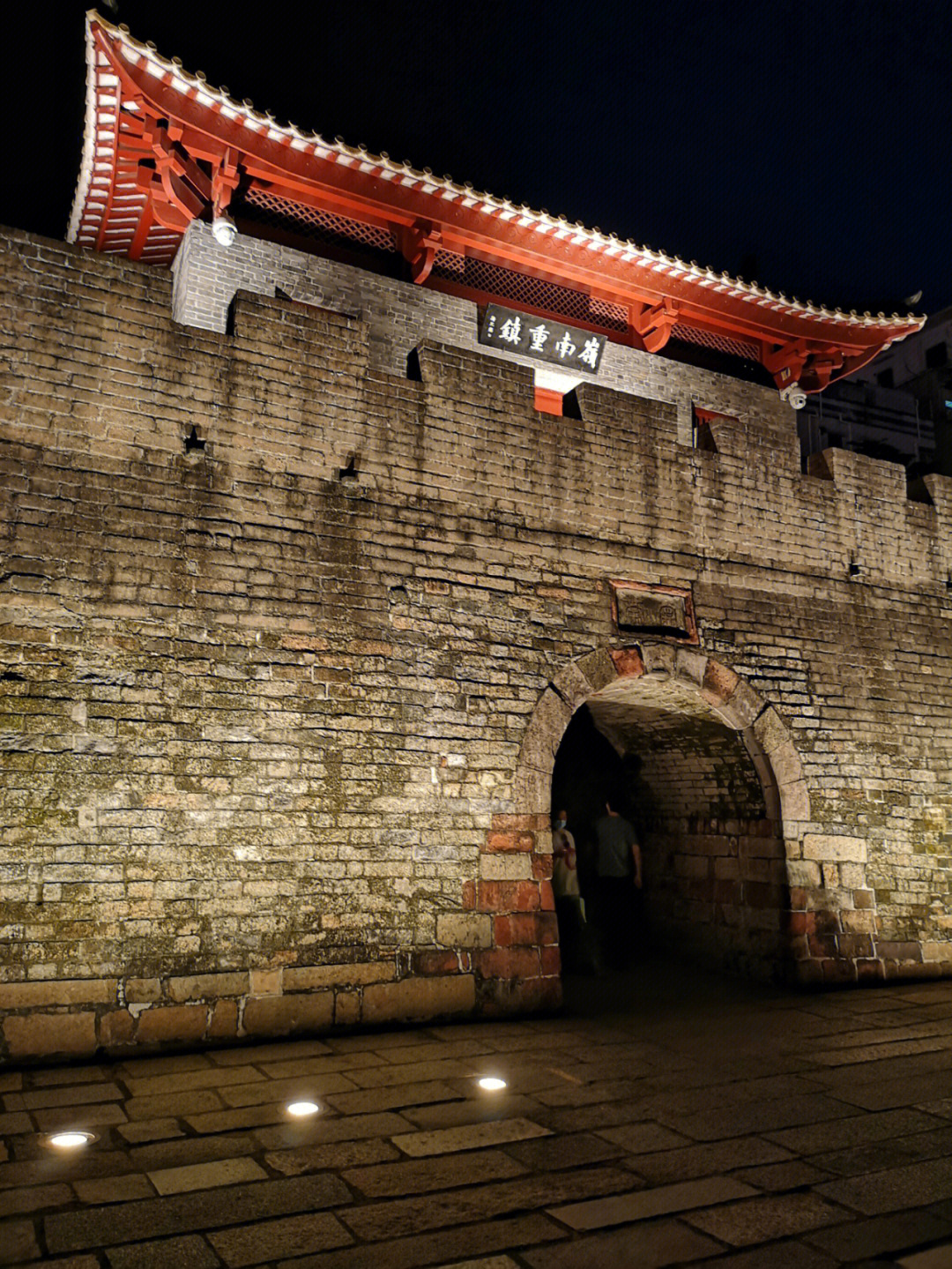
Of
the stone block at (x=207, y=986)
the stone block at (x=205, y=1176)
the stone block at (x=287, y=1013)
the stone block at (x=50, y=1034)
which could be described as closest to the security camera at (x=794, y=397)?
the stone block at (x=287, y=1013)

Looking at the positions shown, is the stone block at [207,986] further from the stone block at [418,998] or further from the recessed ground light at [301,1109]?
the recessed ground light at [301,1109]

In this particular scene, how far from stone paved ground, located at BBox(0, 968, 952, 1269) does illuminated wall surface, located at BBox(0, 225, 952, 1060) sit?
0.63 m

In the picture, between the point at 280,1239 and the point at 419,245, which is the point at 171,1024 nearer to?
the point at 280,1239

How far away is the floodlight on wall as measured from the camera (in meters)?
8.37

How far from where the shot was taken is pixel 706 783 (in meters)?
7.76

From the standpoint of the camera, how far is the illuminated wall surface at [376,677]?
4.90 m

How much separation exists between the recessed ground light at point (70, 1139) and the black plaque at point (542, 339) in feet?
29.1

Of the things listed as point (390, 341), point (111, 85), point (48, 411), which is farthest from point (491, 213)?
point (48, 411)

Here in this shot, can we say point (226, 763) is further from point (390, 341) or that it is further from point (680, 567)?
point (390, 341)

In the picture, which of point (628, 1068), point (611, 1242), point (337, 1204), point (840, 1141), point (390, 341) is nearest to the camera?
point (611, 1242)

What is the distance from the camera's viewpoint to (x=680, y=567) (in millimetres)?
7137

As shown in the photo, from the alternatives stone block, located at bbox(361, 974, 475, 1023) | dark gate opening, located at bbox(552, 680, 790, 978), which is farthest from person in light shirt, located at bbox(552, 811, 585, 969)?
stone block, located at bbox(361, 974, 475, 1023)

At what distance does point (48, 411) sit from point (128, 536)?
88 cm

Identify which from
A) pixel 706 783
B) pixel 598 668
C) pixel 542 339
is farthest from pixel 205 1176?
pixel 542 339
